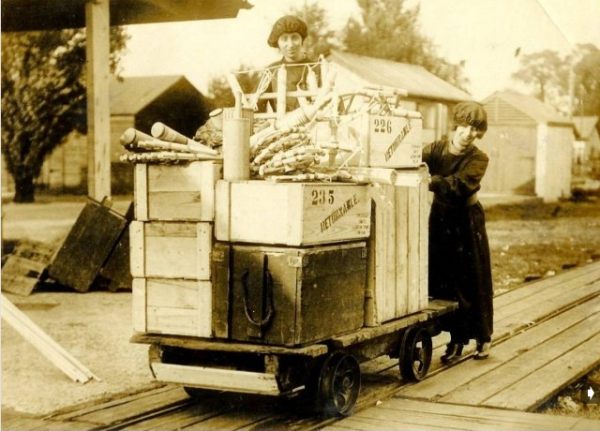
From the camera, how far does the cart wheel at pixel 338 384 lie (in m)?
4.55

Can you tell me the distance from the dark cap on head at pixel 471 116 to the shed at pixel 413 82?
10.3 m

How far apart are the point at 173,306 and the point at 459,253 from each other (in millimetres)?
2540

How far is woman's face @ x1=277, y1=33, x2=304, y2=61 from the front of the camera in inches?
237

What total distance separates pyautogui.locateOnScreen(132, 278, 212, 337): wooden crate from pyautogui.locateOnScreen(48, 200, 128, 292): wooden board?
453 cm

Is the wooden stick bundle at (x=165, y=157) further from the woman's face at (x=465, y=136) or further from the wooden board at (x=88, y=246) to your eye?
the wooden board at (x=88, y=246)

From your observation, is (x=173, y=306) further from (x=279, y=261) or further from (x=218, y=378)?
(x=279, y=261)

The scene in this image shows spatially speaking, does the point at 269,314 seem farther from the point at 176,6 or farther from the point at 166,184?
the point at 176,6

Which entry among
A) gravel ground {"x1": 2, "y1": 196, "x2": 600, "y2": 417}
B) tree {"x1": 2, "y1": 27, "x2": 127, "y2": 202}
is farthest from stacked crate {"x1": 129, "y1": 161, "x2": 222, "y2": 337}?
tree {"x1": 2, "y1": 27, "x2": 127, "y2": 202}

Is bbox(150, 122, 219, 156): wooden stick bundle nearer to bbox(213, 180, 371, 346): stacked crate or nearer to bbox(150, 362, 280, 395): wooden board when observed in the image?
bbox(213, 180, 371, 346): stacked crate

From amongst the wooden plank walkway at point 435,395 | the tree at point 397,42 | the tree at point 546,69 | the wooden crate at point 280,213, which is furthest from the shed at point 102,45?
the tree at point 397,42

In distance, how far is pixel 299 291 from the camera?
4.24 meters

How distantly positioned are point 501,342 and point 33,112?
65.5 ft

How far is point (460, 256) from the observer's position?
6250 millimetres

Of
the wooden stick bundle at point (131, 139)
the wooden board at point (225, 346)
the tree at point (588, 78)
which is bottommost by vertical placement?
the wooden board at point (225, 346)
